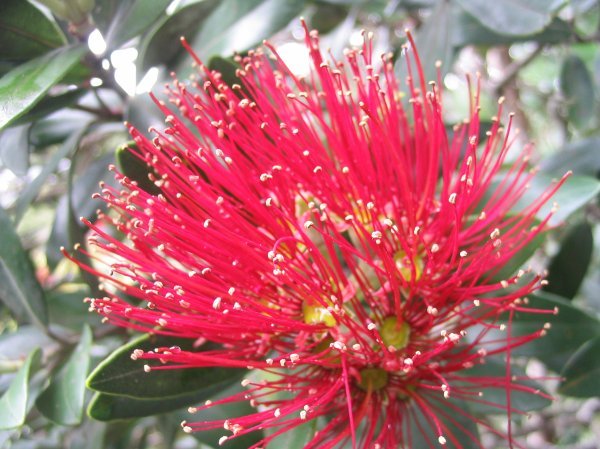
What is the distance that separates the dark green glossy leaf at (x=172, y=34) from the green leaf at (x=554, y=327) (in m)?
0.75

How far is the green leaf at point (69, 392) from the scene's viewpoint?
831 millimetres

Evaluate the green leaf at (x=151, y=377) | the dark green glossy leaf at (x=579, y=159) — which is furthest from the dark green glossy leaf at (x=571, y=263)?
the green leaf at (x=151, y=377)

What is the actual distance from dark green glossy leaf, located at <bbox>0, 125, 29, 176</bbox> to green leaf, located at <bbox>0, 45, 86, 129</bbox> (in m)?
0.15

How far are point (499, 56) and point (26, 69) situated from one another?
1655mm

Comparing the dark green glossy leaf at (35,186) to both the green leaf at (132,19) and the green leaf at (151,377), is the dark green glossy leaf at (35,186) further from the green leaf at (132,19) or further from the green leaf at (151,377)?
the green leaf at (151,377)

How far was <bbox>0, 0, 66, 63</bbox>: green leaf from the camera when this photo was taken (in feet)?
2.83

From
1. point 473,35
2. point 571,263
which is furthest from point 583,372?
point 473,35

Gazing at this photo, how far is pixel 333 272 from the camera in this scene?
0.78 metres

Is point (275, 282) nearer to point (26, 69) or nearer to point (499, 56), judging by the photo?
point (26, 69)

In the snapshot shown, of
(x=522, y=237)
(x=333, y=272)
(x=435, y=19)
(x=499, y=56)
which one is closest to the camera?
(x=333, y=272)

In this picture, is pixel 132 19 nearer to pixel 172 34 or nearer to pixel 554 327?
pixel 172 34

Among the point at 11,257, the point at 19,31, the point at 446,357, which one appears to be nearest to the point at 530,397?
the point at 446,357

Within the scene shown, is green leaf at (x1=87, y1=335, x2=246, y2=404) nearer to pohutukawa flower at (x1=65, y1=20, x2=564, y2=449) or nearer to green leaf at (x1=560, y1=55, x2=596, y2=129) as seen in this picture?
pohutukawa flower at (x1=65, y1=20, x2=564, y2=449)

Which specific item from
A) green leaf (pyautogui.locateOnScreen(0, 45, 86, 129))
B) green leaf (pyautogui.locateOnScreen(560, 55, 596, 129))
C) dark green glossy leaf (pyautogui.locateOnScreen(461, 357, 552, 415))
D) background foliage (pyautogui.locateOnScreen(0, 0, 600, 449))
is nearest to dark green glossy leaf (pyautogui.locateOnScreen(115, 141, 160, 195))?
background foliage (pyautogui.locateOnScreen(0, 0, 600, 449))
